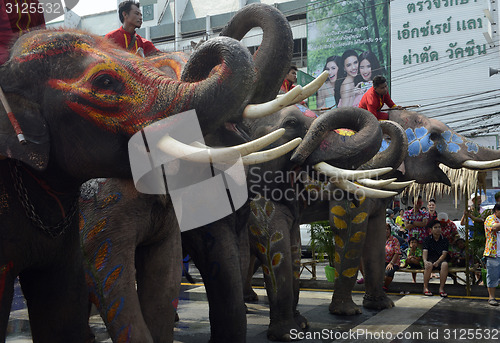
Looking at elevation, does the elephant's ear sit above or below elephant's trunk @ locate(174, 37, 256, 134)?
below

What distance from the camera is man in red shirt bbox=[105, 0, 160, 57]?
14.4 feet

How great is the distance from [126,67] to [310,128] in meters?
2.91

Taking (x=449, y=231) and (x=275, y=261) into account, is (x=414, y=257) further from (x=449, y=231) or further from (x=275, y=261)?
(x=275, y=261)

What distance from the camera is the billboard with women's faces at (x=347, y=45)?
28.6m

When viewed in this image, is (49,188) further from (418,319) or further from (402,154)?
(418,319)

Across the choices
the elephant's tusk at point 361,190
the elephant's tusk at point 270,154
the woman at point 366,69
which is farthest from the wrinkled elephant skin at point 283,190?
the woman at point 366,69

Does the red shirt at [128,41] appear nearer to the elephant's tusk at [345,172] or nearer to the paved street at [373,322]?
the elephant's tusk at [345,172]

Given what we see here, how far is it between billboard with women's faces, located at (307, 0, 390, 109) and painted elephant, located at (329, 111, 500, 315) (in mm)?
21153

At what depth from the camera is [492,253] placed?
298 inches

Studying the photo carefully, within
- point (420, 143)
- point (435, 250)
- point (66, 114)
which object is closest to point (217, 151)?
point (66, 114)

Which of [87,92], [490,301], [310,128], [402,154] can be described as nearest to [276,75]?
[310,128]

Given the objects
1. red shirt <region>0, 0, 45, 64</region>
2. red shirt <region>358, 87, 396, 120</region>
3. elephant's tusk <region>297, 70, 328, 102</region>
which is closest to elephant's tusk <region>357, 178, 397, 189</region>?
red shirt <region>358, 87, 396, 120</region>

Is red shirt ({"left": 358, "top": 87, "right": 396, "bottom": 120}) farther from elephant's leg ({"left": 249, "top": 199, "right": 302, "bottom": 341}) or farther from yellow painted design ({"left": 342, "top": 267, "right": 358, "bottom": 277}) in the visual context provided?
elephant's leg ({"left": 249, "top": 199, "right": 302, "bottom": 341})

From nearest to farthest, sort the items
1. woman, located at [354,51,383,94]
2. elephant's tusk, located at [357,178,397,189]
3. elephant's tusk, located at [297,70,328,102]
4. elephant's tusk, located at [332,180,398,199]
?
1. elephant's tusk, located at [297,70,328,102]
2. elephant's tusk, located at [332,180,398,199]
3. elephant's tusk, located at [357,178,397,189]
4. woman, located at [354,51,383,94]
